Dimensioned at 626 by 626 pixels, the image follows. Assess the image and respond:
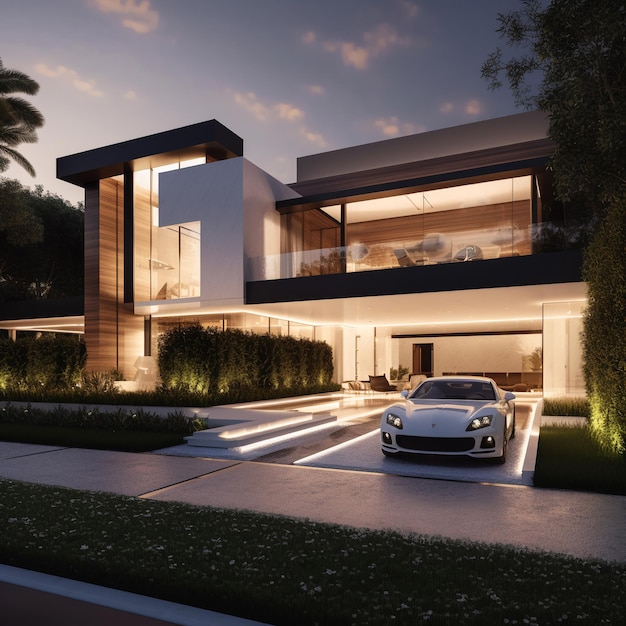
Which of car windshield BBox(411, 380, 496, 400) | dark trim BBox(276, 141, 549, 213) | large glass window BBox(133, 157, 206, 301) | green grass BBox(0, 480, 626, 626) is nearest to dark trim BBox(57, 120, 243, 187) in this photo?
large glass window BBox(133, 157, 206, 301)

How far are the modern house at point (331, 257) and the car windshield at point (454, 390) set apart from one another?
22.1ft

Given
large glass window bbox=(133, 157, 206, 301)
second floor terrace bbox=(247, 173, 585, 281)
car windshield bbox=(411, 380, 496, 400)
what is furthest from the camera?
large glass window bbox=(133, 157, 206, 301)

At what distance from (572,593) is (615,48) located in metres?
7.78

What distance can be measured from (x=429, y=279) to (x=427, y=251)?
934mm

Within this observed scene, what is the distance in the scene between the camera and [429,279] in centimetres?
1581

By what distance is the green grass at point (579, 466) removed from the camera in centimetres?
614

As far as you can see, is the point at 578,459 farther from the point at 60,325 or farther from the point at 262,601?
the point at 60,325

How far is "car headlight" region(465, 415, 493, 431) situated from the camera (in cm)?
732

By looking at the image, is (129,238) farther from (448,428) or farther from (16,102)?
(448,428)

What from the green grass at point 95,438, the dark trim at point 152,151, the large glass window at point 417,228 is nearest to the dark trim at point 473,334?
the large glass window at point 417,228

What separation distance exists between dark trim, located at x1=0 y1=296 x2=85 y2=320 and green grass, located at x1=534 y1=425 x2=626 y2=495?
22296mm

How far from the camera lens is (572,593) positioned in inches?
118

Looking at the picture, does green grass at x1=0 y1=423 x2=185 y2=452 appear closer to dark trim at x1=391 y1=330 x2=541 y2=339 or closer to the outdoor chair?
the outdoor chair

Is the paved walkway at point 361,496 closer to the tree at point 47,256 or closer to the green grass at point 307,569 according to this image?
the green grass at point 307,569
